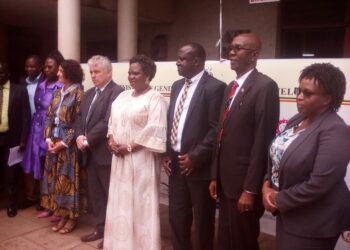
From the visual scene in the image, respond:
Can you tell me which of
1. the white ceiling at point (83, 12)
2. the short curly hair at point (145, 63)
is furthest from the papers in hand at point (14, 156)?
the white ceiling at point (83, 12)

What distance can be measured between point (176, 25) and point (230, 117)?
607 centimetres

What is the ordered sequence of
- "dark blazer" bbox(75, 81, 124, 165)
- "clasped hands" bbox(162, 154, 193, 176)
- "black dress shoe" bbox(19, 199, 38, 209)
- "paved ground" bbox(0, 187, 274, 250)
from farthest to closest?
"black dress shoe" bbox(19, 199, 38, 209) → "paved ground" bbox(0, 187, 274, 250) → "dark blazer" bbox(75, 81, 124, 165) → "clasped hands" bbox(162, 154, 193, 176)

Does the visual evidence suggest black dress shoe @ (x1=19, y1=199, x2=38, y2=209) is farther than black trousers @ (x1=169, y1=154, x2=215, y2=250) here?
Yes

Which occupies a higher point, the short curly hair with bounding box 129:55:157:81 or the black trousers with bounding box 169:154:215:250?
the short curly hair with bounding box 129:55:157:81

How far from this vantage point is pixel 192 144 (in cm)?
298

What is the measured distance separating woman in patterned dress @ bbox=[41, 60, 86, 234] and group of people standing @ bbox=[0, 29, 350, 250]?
0.04ft

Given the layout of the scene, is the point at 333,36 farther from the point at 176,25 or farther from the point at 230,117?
the point at 230,117

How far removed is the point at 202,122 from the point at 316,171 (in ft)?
3.83

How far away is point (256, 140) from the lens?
2.51m

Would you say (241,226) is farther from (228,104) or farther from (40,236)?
(40,236)

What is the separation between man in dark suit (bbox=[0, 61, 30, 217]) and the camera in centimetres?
444

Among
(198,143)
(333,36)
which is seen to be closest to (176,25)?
(333,36)

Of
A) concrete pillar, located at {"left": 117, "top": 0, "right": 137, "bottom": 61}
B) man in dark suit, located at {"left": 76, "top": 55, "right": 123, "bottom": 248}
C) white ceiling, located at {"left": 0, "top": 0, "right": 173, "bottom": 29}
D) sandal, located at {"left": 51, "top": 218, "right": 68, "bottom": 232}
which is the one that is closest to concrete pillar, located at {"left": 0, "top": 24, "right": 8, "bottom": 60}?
white ceiling, located at {"left": 0, "top": 0, "right": 173, "bottom": 29}

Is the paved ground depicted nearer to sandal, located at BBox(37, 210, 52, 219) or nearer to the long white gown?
sandal, located at BBox(37, 210, 52, 219)
